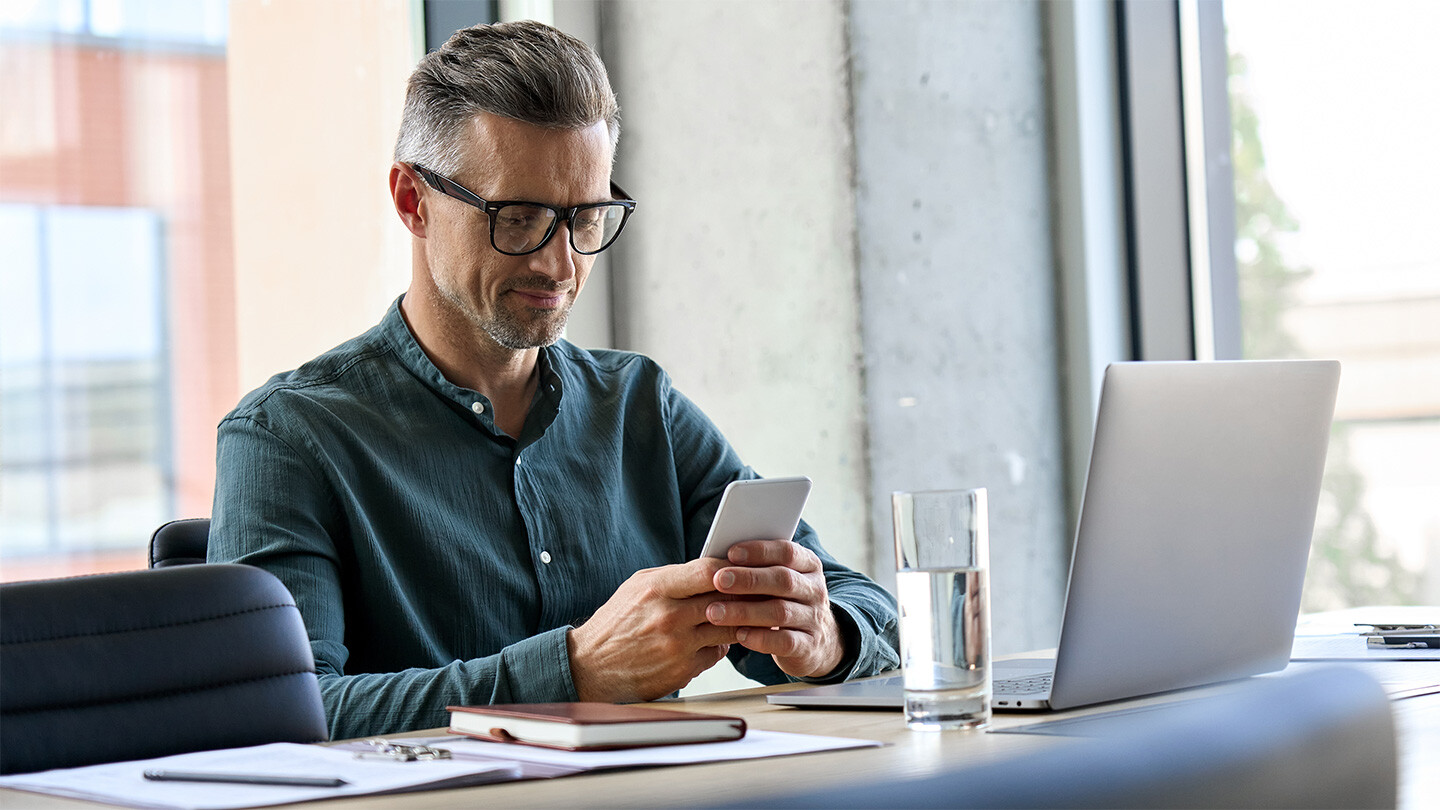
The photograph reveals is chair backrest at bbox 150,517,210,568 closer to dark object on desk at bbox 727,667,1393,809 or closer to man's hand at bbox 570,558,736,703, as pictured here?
man's hand at bbox 570,558,736,703

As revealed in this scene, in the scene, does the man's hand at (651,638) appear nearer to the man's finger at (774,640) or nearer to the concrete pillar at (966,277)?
the man's finger at (774,640)

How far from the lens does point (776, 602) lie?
1.32m

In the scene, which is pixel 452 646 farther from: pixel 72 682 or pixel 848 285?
pixel 848 285

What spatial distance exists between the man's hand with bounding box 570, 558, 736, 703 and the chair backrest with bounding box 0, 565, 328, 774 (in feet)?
0.83

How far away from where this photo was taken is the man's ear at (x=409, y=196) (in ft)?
6.13

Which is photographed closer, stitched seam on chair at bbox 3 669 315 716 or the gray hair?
stitched seam on chair at bbox 3 669 315 716

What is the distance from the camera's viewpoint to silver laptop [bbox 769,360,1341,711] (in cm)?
106

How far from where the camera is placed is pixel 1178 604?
1152 millimetres

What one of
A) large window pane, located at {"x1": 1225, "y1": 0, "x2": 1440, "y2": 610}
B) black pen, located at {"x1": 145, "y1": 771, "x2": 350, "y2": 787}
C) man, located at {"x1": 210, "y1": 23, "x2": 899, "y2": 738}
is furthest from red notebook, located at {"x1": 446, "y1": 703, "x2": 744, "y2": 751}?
large window pane, located at {"x1": 1225, "y1": 0, "x2": 1440, "y2": 610}

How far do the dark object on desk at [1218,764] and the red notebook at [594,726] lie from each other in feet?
2.30

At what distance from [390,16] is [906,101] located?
108 centimetres

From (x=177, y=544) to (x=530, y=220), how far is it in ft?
1.85

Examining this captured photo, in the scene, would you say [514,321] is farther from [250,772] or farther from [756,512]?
[250,772]

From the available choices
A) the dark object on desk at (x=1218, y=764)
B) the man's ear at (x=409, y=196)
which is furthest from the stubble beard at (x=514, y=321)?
the dark object on desk at (x=1218, y=764)
